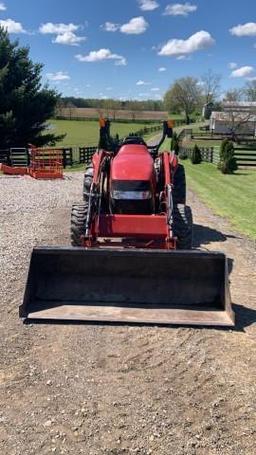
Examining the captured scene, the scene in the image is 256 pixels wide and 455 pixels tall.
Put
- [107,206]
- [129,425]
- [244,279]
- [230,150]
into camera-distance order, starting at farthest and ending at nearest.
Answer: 1. [230,150]
2. [107,206]
3. [244,279]
4. [129,425]

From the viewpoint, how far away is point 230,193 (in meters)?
14.8

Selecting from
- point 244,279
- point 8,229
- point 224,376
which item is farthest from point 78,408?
point 8,229

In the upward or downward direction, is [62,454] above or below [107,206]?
below

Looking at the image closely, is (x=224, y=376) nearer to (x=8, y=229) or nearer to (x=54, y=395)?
(x=54, y=395)

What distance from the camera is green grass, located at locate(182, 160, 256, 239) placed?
34.8 ft

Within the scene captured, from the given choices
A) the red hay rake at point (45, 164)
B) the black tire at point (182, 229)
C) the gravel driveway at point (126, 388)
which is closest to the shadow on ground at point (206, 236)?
the black tire at point (182, 229)

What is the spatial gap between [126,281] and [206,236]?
383cm

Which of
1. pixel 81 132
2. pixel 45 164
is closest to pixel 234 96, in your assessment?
pixel 81 132

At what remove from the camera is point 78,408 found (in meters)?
3.45

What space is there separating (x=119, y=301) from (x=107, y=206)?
→ 1.99 meters

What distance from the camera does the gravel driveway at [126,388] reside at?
3.12 metres

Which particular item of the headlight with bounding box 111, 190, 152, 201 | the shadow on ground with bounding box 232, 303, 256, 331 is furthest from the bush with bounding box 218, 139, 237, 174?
the shadow on ground with bounding box 232, 303, 256, 331

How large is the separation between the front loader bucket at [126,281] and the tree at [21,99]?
21.4 meters

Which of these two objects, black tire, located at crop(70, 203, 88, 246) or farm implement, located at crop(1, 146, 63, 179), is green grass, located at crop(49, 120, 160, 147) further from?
black tire, located at crop(70, 203, 88, 246)
